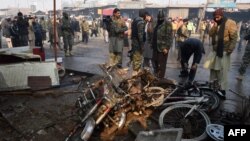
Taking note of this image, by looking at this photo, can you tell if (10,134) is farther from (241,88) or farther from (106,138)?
(241,88)

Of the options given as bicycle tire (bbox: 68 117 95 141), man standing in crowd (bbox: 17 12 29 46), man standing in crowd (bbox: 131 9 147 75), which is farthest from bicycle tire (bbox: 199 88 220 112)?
man standing in crowd (bbox: 17 12 29 46)

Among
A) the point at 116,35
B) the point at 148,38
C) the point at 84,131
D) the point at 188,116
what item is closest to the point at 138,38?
the point at 148,38

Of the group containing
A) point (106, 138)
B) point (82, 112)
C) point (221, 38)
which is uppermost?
point (221, 38)

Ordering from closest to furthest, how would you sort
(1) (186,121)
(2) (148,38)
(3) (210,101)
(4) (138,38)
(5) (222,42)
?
1. (1) (186,121)
2. (3) (210,101)
3. (5) (222,42)
4. (4) (138,38)
5. (2) (148,38)

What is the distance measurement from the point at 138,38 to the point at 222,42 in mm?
2743

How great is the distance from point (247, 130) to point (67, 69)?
23.5 feet

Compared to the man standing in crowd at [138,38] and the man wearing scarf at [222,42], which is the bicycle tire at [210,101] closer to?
the man wearing scarf at [222,42]

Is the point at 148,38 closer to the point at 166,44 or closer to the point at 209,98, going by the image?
the point at 166,44

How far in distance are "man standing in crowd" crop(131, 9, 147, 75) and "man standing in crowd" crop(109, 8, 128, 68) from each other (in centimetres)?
62

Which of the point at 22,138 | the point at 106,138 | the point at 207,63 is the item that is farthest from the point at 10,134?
the point at 207,63

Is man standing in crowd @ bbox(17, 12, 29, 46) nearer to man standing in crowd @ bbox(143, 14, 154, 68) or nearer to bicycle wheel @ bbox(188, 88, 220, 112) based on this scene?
man standing in crowd @ bbox(143, 14, 154, 68)

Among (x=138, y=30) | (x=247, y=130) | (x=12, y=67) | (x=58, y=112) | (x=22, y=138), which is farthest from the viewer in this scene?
(x=138, y=30)

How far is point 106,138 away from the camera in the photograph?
16.3 ft

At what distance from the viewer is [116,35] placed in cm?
943
